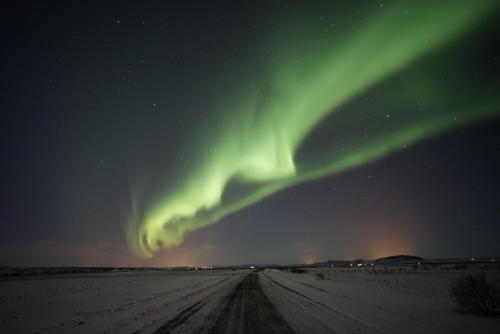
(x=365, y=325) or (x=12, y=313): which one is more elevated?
(x=12, y=313)

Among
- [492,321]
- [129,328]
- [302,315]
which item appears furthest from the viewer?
[302,315]

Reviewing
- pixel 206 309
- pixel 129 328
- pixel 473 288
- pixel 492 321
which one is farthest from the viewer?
pixel 206 309

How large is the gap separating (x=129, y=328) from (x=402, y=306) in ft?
42.9

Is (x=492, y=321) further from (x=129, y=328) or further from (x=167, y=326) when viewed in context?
(x=129, y=328)

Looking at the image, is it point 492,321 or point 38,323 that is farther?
point 38,323

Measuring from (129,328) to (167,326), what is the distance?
1.30m

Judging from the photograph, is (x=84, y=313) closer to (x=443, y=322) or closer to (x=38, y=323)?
(x=38, y=323)

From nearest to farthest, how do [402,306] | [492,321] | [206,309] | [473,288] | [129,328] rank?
[129,328], [492,321], [473,288], [206,309], [402,306]

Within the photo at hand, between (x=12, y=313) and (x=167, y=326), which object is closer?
(x=167, y=326)

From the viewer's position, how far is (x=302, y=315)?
1291 centimetres

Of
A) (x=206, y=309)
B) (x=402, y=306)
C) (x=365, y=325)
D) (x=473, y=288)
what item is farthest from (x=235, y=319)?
(x=473, y=288)

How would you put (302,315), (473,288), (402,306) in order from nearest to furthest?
(302,315)
(473,288)
(402,306)

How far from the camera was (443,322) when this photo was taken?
11.8m

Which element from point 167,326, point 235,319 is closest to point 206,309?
point 235,319
